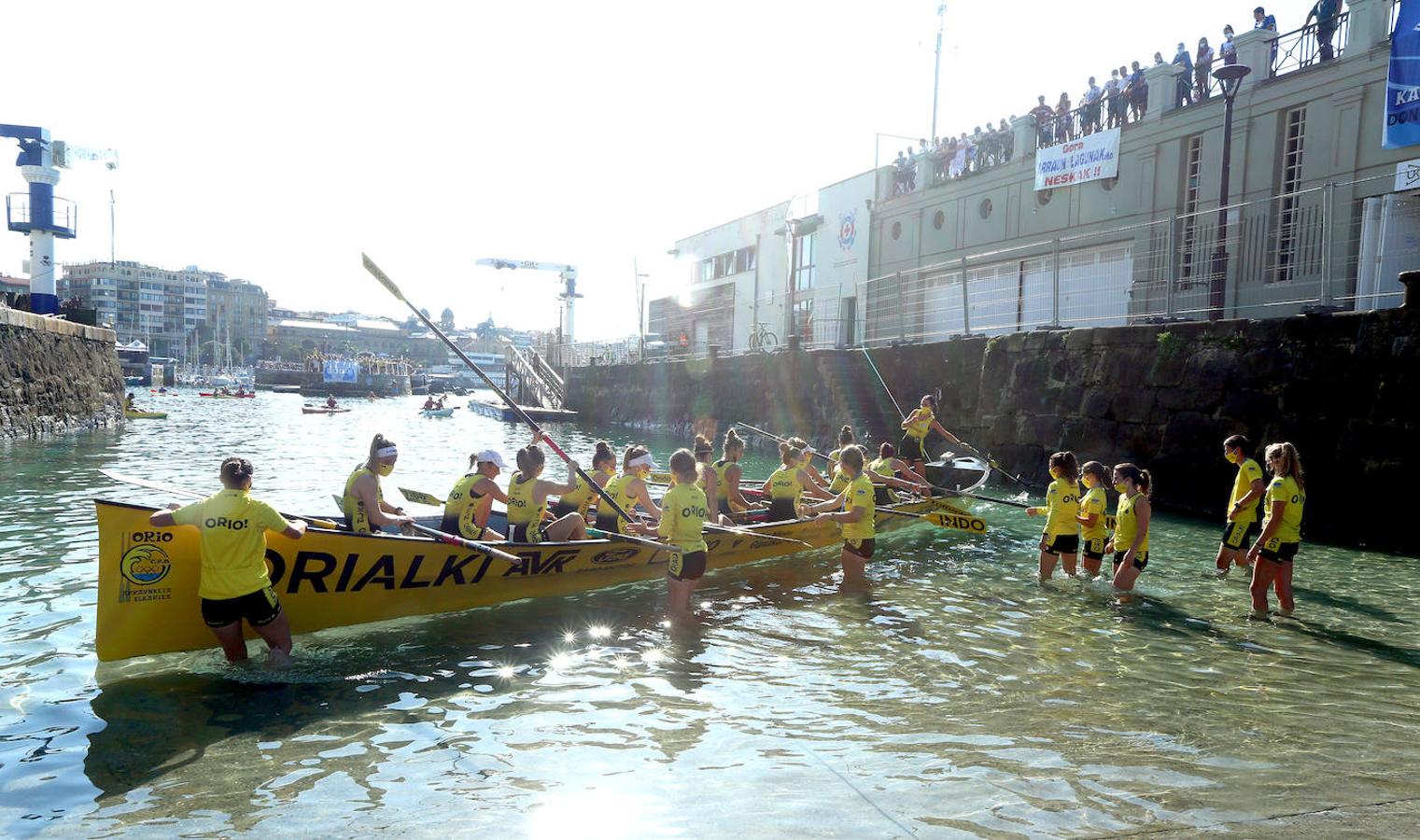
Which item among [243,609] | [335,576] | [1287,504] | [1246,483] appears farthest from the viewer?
[1246,483]

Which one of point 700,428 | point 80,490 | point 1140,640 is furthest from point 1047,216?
point 80,490

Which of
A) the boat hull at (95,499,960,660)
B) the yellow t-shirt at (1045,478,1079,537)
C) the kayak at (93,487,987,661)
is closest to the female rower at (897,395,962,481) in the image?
the yellow t-shirt at (1045,478,1079,537)

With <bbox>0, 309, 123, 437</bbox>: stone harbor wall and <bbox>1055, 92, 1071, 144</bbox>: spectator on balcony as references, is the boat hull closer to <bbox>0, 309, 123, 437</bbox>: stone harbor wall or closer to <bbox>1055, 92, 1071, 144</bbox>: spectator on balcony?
<bbox>1055, 92, 1071, 144</bbox>: spectator on balcony

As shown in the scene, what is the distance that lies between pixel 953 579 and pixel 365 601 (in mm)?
7017

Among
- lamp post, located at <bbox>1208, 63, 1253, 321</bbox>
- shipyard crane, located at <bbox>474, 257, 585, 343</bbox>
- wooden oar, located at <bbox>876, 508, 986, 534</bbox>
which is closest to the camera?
wooden oar, located at <bbox>876, 508, 986, 534</bbox>

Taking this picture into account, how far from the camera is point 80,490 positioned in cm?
1595

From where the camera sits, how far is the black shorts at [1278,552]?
28.3ft

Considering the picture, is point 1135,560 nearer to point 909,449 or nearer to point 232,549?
point 232,549

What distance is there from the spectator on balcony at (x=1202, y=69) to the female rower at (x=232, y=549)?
22.5m

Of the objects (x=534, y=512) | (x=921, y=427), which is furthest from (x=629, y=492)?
(x=921, y=427)

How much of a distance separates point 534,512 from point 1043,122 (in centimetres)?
2197

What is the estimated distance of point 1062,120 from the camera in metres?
24.8

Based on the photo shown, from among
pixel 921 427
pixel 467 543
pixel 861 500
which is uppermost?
pixel 921 427

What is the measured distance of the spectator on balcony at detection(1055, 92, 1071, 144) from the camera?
24.6 meters
